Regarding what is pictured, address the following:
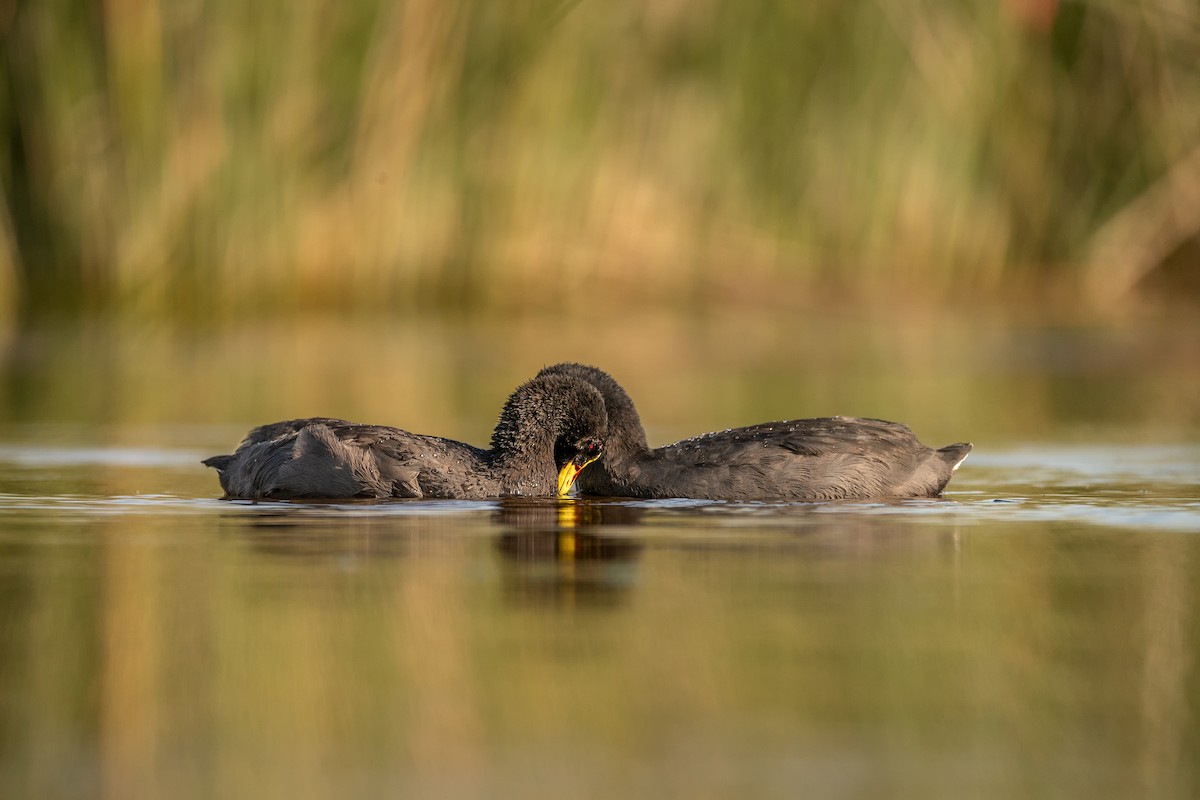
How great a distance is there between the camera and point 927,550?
7.33 m

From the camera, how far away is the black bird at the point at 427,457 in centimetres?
891

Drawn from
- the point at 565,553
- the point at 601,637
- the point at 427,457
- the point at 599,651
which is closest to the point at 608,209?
the point at 427,457

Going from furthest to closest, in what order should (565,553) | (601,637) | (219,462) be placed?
1. (219,462)
2. (565,553)
3. (601,637)

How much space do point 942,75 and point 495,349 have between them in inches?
226

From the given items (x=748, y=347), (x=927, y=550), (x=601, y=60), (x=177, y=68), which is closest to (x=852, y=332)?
(x=748, y=347)

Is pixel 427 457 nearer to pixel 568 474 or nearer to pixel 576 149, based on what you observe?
pixel 568 474

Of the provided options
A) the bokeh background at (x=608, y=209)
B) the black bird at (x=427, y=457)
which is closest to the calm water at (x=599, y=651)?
the black bird at (x=427, y=457)

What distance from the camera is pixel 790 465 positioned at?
909cm

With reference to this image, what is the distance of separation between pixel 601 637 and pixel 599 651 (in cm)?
20

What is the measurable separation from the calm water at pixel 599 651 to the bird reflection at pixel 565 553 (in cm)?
3

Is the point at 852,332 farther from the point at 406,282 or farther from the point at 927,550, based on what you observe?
the point at 927,550

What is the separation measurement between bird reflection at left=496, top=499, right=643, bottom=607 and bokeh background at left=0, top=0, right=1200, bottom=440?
3157mm

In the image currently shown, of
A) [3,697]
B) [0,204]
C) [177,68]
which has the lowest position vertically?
[3,697]

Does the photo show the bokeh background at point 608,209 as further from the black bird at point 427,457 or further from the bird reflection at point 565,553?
the bird reflection at point 565,553
